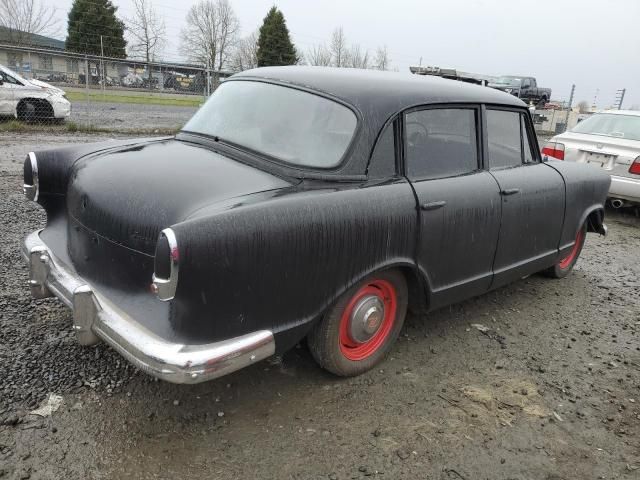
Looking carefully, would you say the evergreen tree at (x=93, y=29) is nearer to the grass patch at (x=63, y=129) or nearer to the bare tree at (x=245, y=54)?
the bare tree at (x=245, y=54)

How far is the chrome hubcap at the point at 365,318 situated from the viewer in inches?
112

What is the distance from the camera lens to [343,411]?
2699mm

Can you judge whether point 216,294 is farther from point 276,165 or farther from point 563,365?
point 563,365

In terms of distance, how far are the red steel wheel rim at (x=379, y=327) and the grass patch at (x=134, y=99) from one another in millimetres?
17392

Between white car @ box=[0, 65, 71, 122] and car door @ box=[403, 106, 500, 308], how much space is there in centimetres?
1128

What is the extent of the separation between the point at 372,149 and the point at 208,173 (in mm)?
903

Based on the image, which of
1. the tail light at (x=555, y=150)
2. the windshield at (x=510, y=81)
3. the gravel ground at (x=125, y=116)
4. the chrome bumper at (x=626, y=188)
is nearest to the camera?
the chrome bumper at (x=626, y=188)

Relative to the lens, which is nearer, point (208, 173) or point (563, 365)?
point (208, 173)

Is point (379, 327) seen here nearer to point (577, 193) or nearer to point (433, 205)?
point (433, 205)

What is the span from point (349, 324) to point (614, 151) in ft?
18.9

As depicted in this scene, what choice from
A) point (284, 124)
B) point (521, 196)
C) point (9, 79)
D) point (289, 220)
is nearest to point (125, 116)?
point (9, 79)

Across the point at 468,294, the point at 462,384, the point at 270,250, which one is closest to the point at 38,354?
the point at 270,250

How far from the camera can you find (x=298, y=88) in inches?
122

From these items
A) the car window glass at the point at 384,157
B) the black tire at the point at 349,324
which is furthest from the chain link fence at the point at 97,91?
the black tire at the point at 349,324
